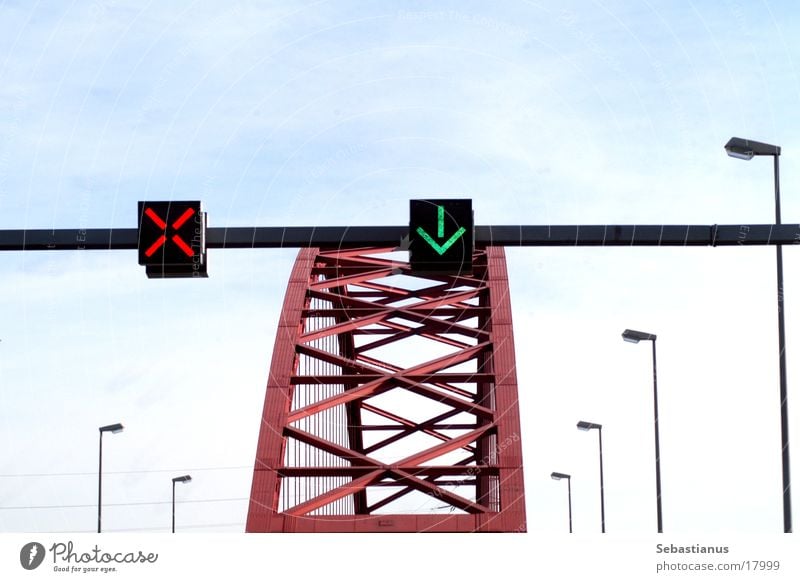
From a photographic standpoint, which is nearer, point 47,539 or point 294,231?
point 47,539

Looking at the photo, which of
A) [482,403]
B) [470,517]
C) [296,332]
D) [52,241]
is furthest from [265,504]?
[52,241]

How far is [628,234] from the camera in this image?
1522 centimetres

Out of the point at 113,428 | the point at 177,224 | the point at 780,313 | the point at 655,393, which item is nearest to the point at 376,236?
the point at 177,224

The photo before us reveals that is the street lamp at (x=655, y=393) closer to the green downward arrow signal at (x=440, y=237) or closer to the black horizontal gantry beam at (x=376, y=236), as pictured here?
the black horizontal gantry beam at (x=376, y=236)

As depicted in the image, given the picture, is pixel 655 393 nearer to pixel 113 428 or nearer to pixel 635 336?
pixel 635 336

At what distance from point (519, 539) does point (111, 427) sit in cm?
2484

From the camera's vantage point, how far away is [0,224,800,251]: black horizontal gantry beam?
15.0 meters

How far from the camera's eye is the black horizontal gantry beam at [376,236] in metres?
15.0

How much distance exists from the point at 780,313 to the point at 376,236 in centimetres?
934

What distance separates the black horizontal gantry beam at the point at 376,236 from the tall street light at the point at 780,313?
21.3ft

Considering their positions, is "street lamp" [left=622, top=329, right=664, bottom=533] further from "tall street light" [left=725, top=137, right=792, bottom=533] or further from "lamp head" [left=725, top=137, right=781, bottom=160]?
"lamp head" [left=725, top=137, right=781, bottom=160]

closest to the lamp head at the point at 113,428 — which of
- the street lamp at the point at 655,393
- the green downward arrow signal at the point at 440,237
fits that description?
the street lamp at the point at 655,393

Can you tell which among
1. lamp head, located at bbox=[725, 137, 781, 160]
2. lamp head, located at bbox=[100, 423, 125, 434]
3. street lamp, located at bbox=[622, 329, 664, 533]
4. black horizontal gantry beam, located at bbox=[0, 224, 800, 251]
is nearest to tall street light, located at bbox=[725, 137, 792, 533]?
lamp head, located at bbox=[725, 137, 781, 160]

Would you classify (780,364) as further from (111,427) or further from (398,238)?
(111,427)
